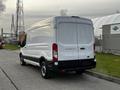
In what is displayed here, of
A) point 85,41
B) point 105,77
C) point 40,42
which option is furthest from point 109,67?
point 40,42

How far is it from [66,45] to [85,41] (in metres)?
0.92

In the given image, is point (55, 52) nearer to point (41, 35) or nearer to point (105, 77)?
point (41, 35)

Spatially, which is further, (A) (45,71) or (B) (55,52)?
(A) (45,71)

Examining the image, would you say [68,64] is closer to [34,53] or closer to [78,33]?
[78,33]

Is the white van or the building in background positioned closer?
the white van

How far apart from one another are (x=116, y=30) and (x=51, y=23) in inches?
480

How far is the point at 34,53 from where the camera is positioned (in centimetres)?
1162

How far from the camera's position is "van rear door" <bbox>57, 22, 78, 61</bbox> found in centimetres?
938

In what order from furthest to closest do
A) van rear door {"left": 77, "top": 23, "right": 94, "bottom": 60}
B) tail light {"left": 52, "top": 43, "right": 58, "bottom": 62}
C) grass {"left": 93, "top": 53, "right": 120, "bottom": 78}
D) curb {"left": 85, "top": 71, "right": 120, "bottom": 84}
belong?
1. grass {"left": 93, "top": 53, "right": 120, "bottom": 78}
2. van rear door {"left": 77, "top": 23, "right": 94, "bottom": 60}
3. tail light {"left": 52, "top": 43, "right": 58, "bottom": 62}
4. curb {"left": 85, "top": 71, "right": 120, "bottom": 84}

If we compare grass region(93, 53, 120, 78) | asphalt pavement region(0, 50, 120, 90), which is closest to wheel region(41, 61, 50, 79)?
asphalt pavement region(0, 50, 120, 90)

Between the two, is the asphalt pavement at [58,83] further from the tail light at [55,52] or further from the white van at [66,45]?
the tail light at [55,52]

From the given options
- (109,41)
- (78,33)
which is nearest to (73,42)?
(78,33)

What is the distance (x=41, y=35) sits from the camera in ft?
34.9

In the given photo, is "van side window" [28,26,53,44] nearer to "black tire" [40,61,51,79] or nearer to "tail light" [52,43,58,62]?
"tail light" [52,43,58,62]
